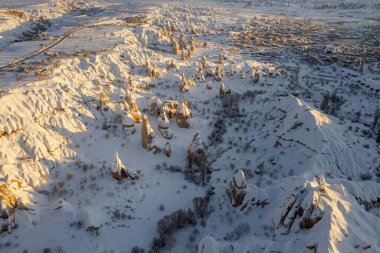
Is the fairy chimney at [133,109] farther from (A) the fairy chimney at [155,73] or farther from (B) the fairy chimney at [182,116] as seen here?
(A) the fairy chimney at [155,73]

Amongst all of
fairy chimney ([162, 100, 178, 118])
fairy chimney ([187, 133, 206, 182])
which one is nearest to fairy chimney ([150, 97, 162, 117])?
fairy chimney ([162, 100, 178, 118])

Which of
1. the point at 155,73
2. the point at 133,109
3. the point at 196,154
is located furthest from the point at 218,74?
the point at 196,154

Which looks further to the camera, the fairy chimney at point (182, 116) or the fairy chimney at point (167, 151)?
the fairy chimney at point (182, 116)

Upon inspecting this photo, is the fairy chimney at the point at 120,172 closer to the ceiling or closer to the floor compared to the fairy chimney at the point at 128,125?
closer to the floor

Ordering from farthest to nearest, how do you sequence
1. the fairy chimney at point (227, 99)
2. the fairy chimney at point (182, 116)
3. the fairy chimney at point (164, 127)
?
the fairy chimney at point (227, 99), the fairy chimney at point (182, 116), the fairy chimney at point (164, 127)

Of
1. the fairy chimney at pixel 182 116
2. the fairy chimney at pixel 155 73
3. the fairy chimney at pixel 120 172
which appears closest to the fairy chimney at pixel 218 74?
the fairy chimney at pixel 155 73

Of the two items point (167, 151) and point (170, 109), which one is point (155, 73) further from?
point (167, 151)
